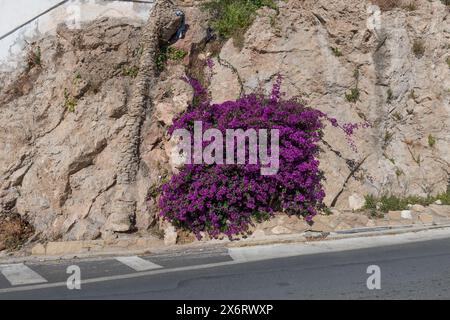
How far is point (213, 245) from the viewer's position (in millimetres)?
8461

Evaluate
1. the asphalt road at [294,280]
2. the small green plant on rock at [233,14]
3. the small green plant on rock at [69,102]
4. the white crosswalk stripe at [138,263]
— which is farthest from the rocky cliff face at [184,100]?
the asphalt road at [294,280]

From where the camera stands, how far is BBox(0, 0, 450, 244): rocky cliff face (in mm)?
9383

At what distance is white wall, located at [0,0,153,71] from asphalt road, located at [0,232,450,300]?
5290 mm

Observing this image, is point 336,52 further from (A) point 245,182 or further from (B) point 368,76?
(A) point 245,182

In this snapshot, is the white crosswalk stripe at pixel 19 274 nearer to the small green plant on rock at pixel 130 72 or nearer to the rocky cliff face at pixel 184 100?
the rocky cliff face at pixel 184 100

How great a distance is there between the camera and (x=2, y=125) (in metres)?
9.63

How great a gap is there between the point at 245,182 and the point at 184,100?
7.85 ft

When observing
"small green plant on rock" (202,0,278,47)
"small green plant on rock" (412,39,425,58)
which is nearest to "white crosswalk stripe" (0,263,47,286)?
"small green plant on rock" (202,0,278,47)

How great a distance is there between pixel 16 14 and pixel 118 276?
6658 mm

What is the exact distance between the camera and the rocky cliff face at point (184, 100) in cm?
938

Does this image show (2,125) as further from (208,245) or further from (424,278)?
(424,278)

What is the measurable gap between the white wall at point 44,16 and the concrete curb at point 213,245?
14.6ft

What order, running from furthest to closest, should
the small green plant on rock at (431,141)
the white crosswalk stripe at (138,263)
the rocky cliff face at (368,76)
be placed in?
1. the small green plant on rock at (431,141)
2. the rocky cliff face at (368,76)
3. the white crosswalk stripe at (138,263)

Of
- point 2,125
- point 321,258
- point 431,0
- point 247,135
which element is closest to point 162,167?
point 247,135
